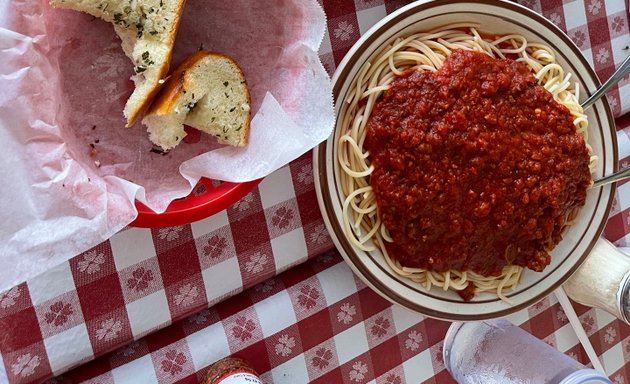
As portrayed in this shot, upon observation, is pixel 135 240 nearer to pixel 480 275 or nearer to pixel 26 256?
pixel 26 256

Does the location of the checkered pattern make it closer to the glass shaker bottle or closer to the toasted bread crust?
the glass shaker bottle

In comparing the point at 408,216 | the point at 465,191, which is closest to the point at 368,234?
the point at 408,216

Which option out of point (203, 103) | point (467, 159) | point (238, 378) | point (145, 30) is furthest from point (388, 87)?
point (238, 378)

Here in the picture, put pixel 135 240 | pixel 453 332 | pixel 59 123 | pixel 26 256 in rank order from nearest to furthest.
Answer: pixel 26 256
pixel 59 123
pixel 135 240
pixel 453 332

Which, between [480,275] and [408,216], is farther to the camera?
[480,275]

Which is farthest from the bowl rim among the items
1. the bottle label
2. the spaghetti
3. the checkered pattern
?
the bottle label

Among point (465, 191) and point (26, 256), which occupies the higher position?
point (26, 256)

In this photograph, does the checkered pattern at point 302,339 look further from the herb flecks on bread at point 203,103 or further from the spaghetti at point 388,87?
the herb flecks on bread at point 203,103
